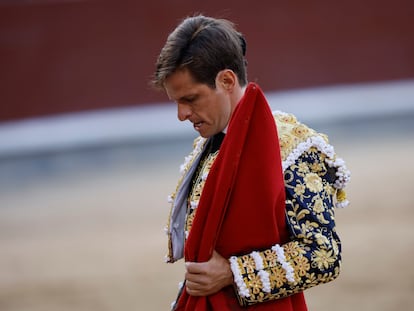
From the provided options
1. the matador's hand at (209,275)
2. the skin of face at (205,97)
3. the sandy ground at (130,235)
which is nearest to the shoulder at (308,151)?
the skin of face at (205,97)

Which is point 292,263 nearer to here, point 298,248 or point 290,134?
point 298,248

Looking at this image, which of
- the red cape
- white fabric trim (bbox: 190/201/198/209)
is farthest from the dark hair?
white fabric trim (bbox: 190/201/198/209)

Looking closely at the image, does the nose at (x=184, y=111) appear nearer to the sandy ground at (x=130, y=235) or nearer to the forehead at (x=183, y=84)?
the forehead at (x=183, y=84)

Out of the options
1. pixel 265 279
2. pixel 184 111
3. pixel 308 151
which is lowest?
pixel 265 279

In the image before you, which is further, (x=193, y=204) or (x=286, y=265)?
(x=193, y=204)

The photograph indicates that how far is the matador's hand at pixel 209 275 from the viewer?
63.4 inches

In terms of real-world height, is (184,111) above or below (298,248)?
above

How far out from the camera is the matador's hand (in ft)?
5.29

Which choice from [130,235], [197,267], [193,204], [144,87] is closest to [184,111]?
[193,204]

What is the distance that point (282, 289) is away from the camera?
1.61m

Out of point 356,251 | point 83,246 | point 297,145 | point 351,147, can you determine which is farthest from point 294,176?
point 351,147

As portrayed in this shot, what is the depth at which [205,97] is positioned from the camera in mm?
1711

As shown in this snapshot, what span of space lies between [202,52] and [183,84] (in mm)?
72

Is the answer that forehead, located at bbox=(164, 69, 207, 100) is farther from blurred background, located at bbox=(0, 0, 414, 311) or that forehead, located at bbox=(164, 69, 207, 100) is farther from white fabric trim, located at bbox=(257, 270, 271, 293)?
blurred background, located at bbox=(0, 0, 414, 311)
